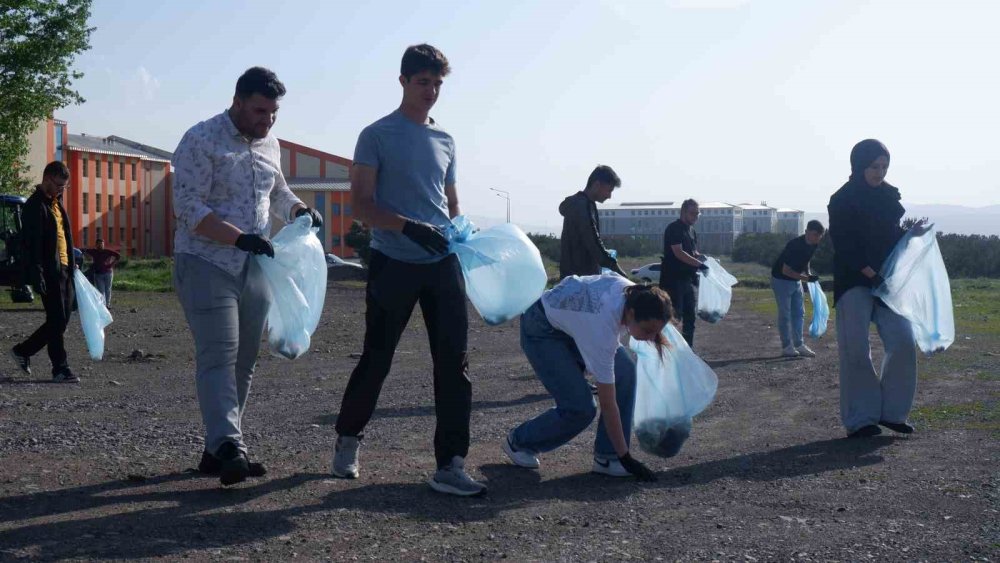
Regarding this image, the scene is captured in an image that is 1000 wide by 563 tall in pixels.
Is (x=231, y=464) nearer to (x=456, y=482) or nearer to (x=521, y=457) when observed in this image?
(x=456, y=482)

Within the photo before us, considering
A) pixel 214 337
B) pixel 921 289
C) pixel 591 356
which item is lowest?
pixel 591 356

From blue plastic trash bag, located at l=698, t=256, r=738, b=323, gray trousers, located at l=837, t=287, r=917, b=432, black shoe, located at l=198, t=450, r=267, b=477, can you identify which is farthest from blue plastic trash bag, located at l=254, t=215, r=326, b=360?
blue plastic trash bag, located at l=698, t=256, r=738, b=323

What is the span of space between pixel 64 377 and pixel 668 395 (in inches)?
237

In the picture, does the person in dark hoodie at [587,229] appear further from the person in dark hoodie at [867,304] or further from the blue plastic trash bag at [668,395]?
the blue plastic trash bag at [668,395]

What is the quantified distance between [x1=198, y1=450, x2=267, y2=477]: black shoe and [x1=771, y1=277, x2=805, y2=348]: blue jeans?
9.49 metres

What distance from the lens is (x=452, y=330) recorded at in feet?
16.5

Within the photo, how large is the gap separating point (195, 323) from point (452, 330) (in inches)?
45.7

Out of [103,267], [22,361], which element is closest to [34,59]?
[103,267]

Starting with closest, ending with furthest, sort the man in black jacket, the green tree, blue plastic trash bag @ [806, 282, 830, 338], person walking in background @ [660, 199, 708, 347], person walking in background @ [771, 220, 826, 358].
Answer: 1. the man in black jacket
2. person walking in background @ [660, 199, 708, 347]
3. blue plastic trash bag @ [806, 282, 830, 338]
4. person walking in background @ [771, 220, 826, 358]
5. the green tree

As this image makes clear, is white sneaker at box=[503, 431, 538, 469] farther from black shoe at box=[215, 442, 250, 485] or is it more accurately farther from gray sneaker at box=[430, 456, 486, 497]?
black shoe at box=[215, 442, 250, 485]

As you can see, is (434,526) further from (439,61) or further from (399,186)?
(439,61)

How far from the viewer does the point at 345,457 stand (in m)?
5.28

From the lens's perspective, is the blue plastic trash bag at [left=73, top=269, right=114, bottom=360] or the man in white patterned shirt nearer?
the man in white patterned shirt

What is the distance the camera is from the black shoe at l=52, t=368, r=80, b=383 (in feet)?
31.4
